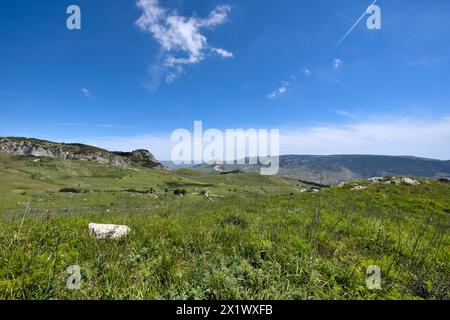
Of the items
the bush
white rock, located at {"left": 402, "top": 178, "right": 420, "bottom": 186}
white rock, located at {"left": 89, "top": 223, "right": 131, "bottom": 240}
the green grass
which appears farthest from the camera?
white rock, located at {"left": 402, "top": 178, "right": 420, "bottom": 186}

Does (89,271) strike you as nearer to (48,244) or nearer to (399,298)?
(48,244)

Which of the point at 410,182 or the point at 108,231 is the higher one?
the point at 108,231

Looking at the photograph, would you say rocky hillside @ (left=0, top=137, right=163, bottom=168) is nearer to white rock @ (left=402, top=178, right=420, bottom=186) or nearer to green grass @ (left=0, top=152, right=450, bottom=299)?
white rock @ (left=402, top=178, right=420, bottom=186)

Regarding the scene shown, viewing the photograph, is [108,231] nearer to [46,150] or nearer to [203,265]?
[203,265]

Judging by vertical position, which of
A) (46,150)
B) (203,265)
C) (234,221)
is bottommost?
(234,221)

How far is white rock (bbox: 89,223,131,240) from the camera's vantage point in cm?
714

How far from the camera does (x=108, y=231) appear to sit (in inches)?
297

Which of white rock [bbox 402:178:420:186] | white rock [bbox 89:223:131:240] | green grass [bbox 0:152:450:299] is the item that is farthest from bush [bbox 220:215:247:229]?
white rock [bbox 402:178:420:186]

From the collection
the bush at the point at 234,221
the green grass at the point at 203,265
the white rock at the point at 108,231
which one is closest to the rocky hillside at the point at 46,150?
the bush at the point at 234,221

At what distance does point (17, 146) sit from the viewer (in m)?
150

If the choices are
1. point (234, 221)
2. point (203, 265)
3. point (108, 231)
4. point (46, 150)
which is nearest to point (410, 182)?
point (234, 221)

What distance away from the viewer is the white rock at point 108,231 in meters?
7.14

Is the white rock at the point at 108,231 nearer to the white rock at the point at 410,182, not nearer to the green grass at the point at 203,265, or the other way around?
the green grass at the point at 203,265
